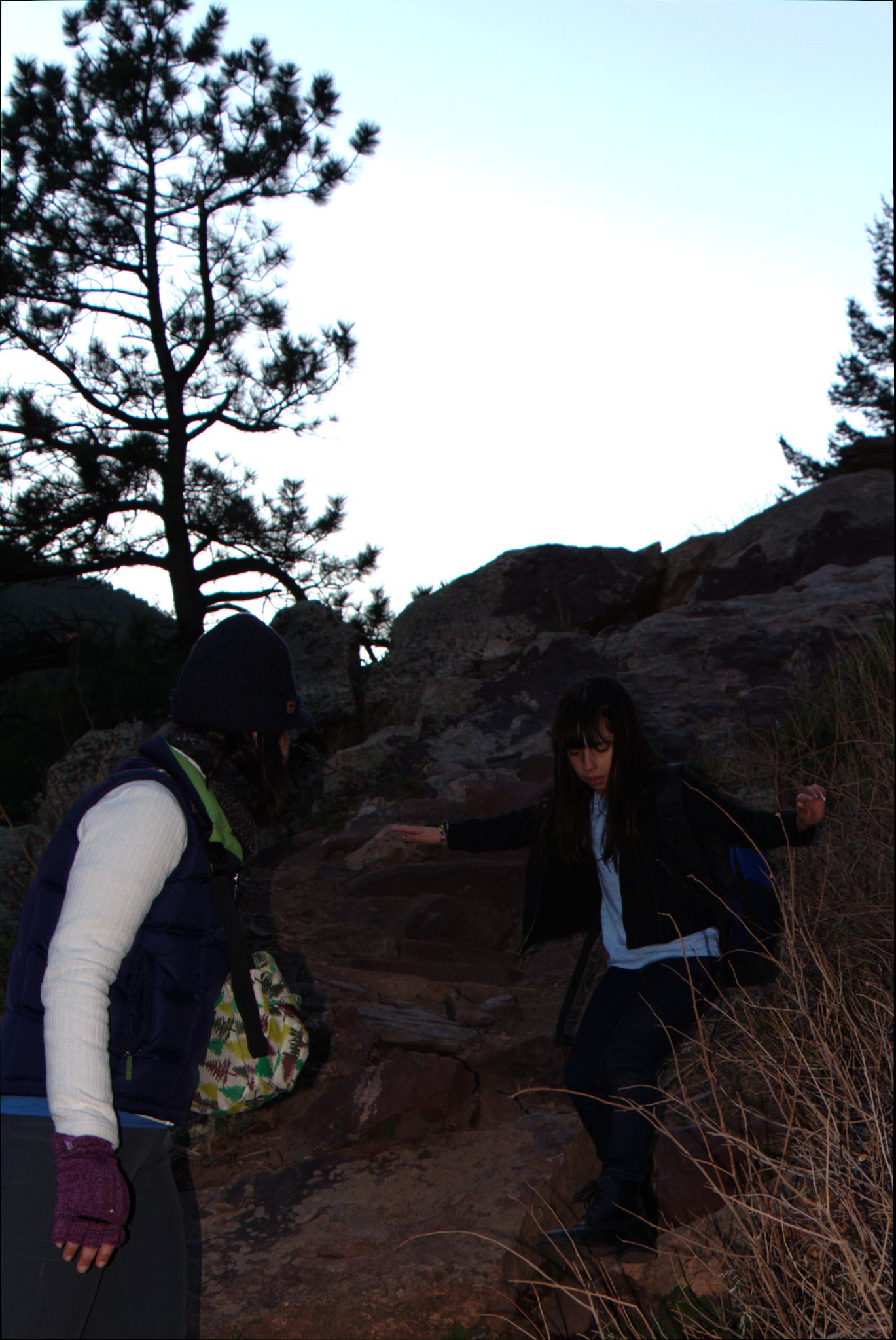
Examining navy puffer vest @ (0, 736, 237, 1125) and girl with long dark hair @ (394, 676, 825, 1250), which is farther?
girl with long dark hair @ (394, 676, 825, 1250)

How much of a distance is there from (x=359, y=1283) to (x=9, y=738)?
6917mm

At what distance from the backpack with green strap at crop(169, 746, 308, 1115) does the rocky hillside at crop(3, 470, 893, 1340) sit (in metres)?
1.07

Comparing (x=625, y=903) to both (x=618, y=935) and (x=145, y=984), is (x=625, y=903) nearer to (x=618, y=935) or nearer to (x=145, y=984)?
(x=618, y=935)

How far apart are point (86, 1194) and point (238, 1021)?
1.36ft

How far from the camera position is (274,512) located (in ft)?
34.1

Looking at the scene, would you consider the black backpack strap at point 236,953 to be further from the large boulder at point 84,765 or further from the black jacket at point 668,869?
the large boulder at point 84,765

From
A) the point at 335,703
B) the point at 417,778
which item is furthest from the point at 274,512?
the point at 417,778

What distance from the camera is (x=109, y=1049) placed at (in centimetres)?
162

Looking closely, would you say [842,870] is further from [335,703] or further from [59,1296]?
[335,703]

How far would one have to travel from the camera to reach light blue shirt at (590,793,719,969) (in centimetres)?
305

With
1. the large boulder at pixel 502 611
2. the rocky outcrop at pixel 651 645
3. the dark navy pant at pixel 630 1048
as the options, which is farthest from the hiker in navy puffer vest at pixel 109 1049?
the large boulder at pixel 502 611

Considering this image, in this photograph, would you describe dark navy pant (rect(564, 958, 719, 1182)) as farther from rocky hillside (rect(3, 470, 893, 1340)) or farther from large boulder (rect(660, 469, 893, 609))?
large boulder (rect(660, 469, 893, 609))

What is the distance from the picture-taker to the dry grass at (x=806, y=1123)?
2268 millimetres

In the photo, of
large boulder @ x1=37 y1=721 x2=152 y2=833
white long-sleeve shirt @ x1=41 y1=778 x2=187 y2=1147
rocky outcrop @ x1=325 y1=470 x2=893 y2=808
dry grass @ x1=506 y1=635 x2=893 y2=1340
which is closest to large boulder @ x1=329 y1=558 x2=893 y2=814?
rocky outcrop @ x1=325 y1=470 x2=893 y2=808
